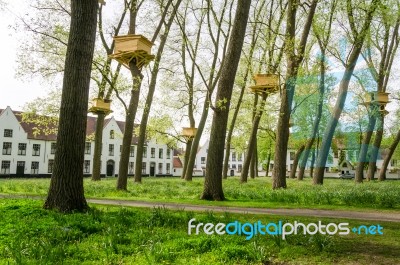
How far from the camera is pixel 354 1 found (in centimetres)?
1905

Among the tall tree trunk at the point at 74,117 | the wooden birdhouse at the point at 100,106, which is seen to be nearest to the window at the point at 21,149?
the wooden birdhouse at the point at 100,106

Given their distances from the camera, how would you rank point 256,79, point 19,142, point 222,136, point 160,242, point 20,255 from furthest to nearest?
point 19,142, point 256,79, point 222,136, point 160,242, point 20,255

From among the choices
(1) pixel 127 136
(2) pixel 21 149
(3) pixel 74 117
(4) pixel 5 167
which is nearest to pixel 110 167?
(2) pixel 21 149

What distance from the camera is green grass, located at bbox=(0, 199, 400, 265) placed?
15.5 feet

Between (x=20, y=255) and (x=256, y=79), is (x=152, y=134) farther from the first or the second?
(x=20, y=255)

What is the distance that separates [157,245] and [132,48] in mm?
9442

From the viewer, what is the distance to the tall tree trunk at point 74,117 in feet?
25.1

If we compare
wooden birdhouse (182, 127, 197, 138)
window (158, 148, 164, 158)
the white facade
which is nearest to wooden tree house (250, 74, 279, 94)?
wooden birdhouse (182, 127, 197, 138)

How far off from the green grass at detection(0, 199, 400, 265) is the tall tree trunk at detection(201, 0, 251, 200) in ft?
14.2

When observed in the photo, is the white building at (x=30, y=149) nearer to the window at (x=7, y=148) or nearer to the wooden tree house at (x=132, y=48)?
the window at (x=7, y=148)

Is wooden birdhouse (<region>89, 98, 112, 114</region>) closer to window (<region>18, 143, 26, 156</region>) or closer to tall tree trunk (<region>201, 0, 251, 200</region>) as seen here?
tall tree trunk (<region>201, 0, 251, 200</region>)

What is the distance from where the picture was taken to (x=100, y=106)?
65.6 ft

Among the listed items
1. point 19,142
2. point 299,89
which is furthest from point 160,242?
point 19,142

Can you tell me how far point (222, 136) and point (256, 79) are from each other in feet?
21.0
